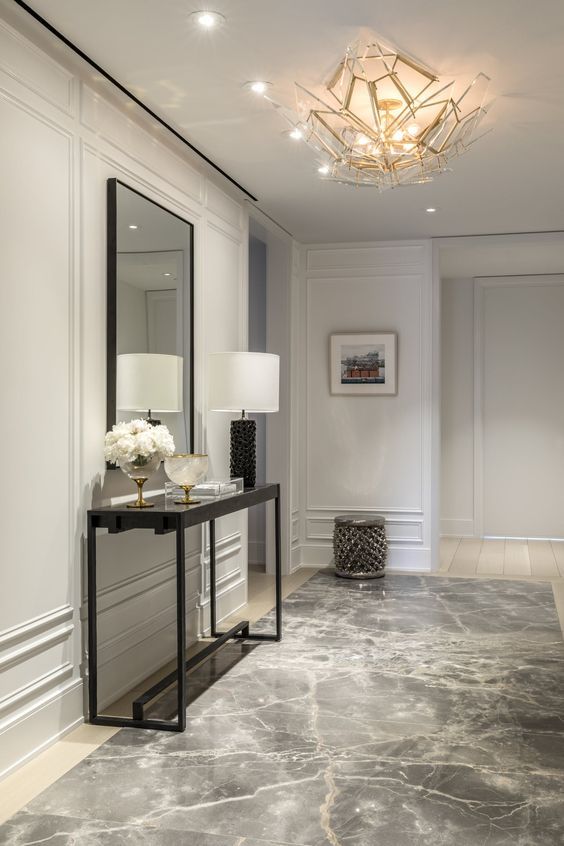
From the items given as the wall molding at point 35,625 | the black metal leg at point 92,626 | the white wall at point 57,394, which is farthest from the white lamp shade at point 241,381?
the wall molding at point 35,625

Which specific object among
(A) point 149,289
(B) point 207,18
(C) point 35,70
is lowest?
(A) point 149,289

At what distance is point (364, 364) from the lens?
661cm

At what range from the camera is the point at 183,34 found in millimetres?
2934

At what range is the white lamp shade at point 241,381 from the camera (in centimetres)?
410

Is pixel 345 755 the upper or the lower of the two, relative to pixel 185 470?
lower

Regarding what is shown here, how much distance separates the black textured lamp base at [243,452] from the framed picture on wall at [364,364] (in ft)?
8.13

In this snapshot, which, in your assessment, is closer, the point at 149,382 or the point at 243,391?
the point at 149,382

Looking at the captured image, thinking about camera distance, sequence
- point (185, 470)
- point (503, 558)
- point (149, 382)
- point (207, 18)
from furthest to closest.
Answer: point (503, 558), point (149, 382), point (185, 470), point (207, 18)

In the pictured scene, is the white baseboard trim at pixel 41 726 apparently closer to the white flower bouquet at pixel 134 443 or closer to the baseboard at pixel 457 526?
the white flower bouquet at pixel 134 443

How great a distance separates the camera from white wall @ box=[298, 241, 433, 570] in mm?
6535

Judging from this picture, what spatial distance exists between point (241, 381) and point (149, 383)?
1.87 ft

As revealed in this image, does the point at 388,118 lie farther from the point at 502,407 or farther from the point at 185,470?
the point at 502,407

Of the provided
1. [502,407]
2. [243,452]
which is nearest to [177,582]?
[243,452]

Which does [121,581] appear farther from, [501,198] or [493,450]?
[493,450]
